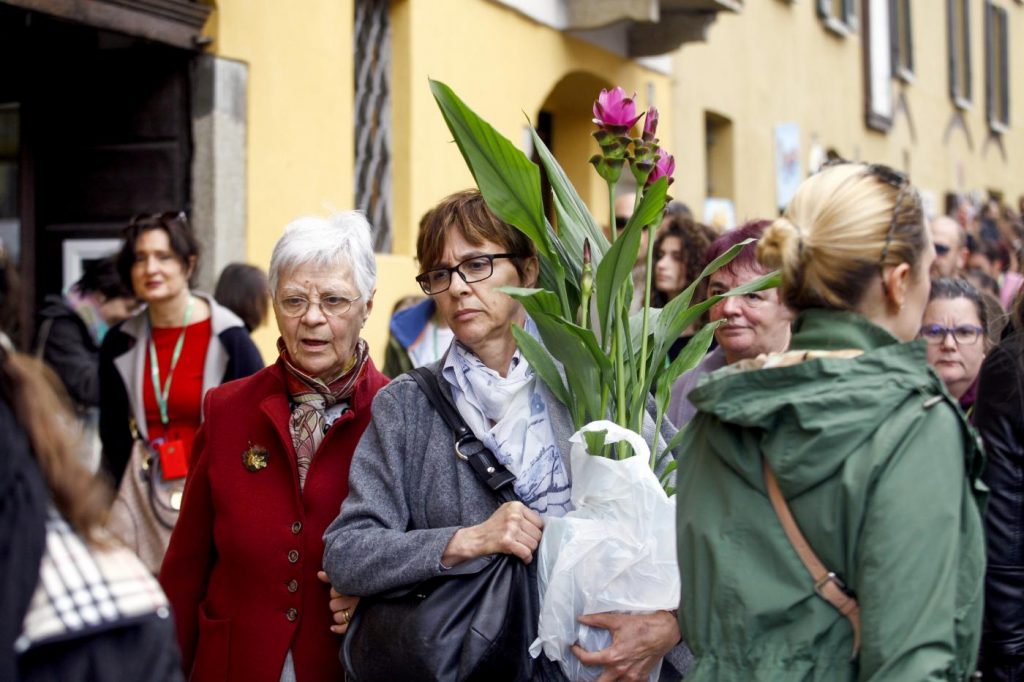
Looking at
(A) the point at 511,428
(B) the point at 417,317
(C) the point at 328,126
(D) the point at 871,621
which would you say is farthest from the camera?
(C) the point at 328,126

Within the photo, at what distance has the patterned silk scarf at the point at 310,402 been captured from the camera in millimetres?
3343

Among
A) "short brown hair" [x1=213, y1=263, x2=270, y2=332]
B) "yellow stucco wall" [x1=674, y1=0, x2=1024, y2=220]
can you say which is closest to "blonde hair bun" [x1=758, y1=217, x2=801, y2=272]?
"short brown hair" [x1=213, y1=263, x2=270, y2=332]

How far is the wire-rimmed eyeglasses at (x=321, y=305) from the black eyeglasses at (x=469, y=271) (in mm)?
320

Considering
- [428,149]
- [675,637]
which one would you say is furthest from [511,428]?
[428,149]

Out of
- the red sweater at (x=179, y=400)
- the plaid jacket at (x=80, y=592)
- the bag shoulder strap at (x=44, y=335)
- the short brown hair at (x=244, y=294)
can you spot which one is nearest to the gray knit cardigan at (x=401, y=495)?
the plaid jacket at (x=80, y=592)

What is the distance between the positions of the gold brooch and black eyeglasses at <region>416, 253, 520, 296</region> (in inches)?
22.9

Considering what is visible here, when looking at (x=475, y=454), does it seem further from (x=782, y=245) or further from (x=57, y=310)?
(x=57, y=310)

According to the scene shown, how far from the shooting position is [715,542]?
86.7 inches

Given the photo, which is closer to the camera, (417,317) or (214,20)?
(417,317)

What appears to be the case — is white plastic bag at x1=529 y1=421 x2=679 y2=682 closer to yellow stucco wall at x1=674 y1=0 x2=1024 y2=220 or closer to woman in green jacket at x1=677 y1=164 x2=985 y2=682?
woman in green jacket at x1=677 y1=164 x2=985 y2=682

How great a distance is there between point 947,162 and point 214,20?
58.6 feet

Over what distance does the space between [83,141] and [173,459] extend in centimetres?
321

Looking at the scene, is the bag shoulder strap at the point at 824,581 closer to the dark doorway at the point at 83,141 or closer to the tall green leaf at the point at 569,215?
the tall green leaf at the point at 569,215

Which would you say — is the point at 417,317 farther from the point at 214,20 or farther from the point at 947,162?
the point at 947,162
